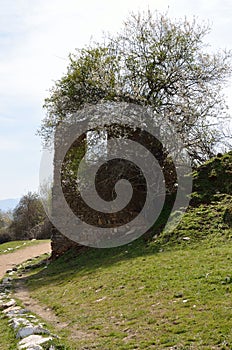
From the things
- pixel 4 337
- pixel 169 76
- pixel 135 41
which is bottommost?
pixel 4 337

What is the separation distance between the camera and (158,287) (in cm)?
932

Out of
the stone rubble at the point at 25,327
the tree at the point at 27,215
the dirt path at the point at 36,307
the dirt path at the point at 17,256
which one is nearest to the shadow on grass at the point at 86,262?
the dirt path at the point at 36,307

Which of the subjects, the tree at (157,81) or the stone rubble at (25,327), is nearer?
the stone rubble at (25,327)

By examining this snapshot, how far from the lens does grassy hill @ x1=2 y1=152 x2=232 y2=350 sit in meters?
6.62

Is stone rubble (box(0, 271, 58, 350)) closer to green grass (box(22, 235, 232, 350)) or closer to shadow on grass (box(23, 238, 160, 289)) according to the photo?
green grass (box(22, 235, 232, 350))

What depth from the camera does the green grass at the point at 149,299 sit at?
21.2ft

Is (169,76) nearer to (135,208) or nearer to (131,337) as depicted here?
(135,208)

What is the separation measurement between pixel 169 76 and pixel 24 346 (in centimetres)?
1596

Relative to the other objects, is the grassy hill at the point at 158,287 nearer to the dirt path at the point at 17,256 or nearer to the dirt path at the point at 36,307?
the dirt path at the point at 36,307

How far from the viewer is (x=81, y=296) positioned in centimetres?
1070

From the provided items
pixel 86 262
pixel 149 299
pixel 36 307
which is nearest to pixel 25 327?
pixel 149 299

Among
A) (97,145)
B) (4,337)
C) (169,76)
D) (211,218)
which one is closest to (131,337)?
(4,337)

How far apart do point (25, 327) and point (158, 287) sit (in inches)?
112

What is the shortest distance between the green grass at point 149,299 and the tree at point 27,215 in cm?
3142
